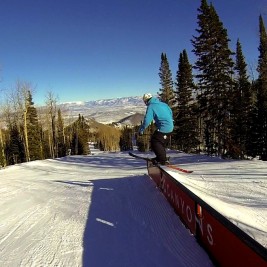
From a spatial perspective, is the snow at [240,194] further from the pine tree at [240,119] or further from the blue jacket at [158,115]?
the pine tree at [240,119]

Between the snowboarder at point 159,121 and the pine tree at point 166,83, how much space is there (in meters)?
45.3

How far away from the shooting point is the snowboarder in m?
7.85

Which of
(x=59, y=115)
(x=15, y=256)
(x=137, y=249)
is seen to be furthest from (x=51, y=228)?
(x=59, y=115)

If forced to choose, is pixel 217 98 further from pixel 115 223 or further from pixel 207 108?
pixel 115 223

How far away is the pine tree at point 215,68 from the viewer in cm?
2956

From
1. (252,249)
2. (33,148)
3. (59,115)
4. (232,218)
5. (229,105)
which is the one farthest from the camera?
(59,115)

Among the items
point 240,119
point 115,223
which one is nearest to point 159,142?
point 115,223

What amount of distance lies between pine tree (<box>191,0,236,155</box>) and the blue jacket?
73.6 feet

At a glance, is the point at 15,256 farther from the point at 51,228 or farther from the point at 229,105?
the point at 229,105

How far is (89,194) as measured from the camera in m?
8.20

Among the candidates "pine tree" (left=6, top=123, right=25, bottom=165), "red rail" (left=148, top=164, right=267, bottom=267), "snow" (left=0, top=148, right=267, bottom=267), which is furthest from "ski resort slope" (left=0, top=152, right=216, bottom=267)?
"pine tree" (left=6, top=123, right=25, bottom=165)

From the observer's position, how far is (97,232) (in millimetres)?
4965

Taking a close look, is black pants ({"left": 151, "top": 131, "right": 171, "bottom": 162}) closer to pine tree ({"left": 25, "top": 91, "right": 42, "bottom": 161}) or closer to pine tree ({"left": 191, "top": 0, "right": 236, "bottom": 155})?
pine tree ({"left": 191, "top": 0, "right": 236, "bottom": 155})

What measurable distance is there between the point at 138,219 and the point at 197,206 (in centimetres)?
163
